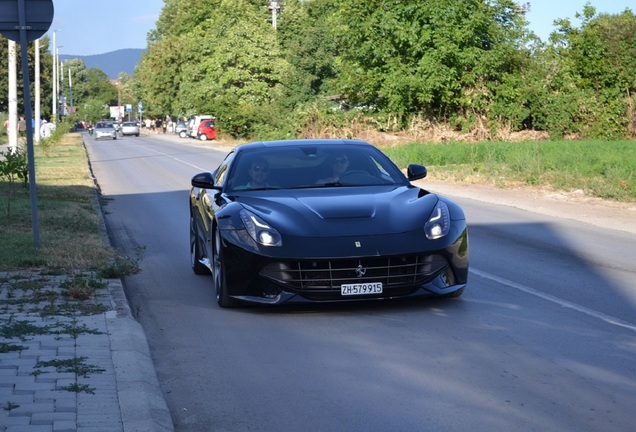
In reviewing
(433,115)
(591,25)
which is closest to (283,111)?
(433,115)

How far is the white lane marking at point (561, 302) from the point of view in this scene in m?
8.37

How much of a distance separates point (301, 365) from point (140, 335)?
4.62ft

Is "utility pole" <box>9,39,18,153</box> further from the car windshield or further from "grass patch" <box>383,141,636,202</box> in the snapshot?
the car windshield

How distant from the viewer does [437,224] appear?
8977mm

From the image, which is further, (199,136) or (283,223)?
(199,136)

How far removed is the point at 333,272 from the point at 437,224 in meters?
1.00

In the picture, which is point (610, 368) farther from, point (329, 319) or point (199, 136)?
point (199, 136)

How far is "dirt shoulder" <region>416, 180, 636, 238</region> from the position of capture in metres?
17.5

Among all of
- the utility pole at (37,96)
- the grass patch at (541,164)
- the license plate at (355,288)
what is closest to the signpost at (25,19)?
the license plate at (355,288)

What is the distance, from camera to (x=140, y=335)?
310 inches

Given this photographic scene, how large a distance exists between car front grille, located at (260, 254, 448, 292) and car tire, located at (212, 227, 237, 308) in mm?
497

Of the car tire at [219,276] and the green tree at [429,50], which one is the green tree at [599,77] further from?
the car tire at [219,276]

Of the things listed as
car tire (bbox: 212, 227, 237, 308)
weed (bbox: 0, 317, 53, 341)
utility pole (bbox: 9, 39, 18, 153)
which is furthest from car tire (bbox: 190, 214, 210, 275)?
utility pole (bbox: 9, 39, 18, 153)

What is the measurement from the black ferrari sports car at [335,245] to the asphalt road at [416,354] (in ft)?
0.79
